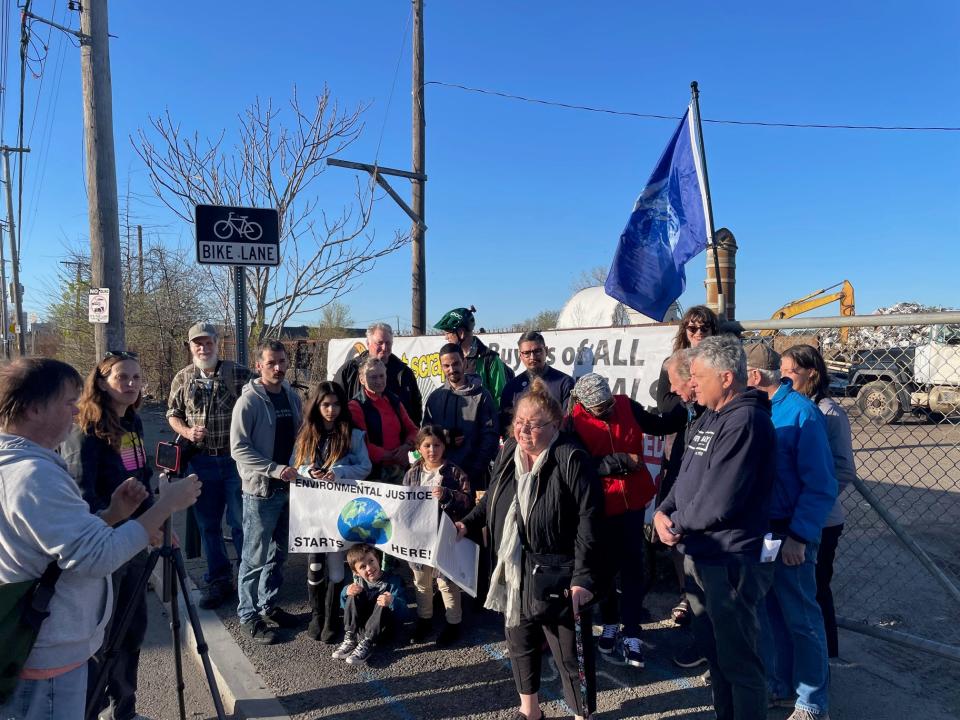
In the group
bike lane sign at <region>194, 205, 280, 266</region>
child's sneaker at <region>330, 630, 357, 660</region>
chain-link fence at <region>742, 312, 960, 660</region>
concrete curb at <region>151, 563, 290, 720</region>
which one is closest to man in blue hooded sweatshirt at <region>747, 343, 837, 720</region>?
chain-link fence at <region>742, 312, 960, 660</region>

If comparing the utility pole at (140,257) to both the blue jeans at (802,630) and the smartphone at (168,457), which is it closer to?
the smartphone at (168,457)

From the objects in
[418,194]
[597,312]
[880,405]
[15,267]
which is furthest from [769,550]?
[15,267]

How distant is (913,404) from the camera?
1409 centimetres

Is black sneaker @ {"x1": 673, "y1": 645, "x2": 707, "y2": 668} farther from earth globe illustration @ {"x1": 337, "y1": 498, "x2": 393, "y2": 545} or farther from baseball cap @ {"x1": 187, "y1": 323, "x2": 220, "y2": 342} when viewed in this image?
baseball cap @ {"x1": 187, "y1": 323, "x2": 220, "y2": 342}

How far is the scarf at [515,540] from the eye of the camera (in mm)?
3092

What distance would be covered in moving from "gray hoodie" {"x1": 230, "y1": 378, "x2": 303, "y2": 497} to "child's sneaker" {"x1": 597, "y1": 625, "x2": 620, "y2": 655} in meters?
2.37

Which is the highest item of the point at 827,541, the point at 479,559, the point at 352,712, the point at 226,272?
the point at 226,272

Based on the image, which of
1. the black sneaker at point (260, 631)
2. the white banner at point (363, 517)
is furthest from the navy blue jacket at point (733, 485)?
the black sneaker at point (260, 631)

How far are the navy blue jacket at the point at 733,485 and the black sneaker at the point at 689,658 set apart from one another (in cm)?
131

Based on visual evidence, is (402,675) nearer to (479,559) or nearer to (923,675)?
(479,559)

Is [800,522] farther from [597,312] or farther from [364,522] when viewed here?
[597,312]

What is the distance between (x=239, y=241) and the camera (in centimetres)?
493

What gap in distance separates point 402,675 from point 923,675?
3056 mm

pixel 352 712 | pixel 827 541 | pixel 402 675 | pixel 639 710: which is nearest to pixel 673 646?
pixel 639 710
